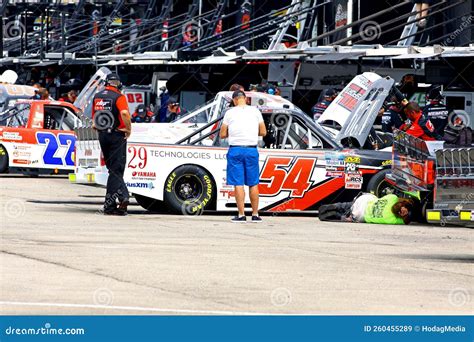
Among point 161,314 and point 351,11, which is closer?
point 161,314

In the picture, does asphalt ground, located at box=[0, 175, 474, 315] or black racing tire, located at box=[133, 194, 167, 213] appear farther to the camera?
black racing tire, located at box=[133, 194, 167, 213]

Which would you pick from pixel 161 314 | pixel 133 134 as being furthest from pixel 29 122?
pixel 161 314

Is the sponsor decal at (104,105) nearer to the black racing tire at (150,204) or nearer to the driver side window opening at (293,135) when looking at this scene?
the black racing tire at (150,204)

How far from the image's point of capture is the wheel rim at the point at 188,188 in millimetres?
17778

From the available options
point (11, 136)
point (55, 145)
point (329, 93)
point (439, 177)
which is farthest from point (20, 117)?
point (439, 177)

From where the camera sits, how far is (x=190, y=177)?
1778 cm

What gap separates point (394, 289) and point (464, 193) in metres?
3.59

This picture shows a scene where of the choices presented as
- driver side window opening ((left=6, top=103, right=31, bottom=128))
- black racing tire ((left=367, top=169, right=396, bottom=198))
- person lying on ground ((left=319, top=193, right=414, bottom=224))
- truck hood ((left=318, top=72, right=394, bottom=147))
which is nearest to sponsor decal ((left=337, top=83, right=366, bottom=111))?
truck hood ((left=318, top=72, right=394, bottom=147))

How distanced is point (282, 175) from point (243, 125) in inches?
49.0

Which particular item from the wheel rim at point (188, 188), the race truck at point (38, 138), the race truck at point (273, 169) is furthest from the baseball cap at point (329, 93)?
the wheel rim at point (188, 188)

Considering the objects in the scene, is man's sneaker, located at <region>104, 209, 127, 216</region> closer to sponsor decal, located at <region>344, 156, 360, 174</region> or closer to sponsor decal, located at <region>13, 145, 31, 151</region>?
sponsor decal, located at <region>344, 156, 360, 174</region>

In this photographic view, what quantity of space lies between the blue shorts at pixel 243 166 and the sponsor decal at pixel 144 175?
1.25 meters

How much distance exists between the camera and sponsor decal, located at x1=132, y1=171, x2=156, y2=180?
17688mm

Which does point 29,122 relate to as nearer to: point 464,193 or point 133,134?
point 133,134
